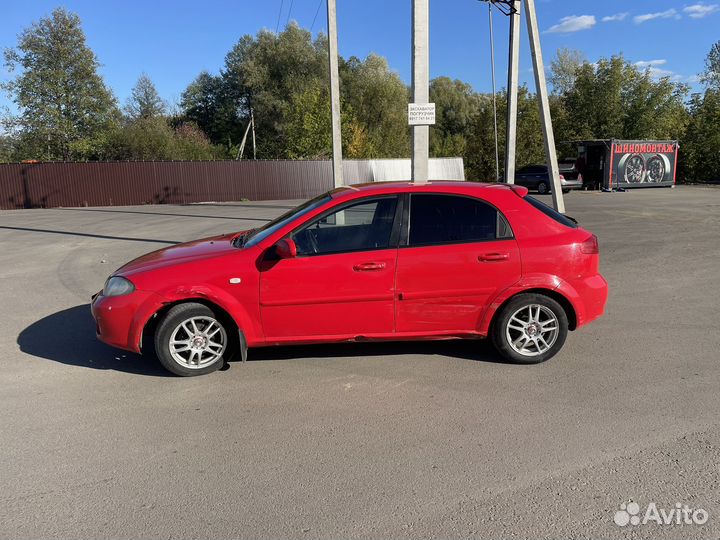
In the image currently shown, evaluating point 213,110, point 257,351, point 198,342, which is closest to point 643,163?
point 257,351

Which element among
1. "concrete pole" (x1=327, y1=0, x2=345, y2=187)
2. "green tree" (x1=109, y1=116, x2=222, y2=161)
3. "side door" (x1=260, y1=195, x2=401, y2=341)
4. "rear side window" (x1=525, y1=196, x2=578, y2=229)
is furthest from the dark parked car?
"side door" (x1=260, y1=195, x2=401, y2=341)

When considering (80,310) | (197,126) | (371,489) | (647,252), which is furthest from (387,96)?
(371,489)

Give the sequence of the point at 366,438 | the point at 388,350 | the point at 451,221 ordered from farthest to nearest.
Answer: the point at 388,350 → the point at 451,221 → the point at 366,438

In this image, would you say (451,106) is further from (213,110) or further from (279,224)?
(279,224)

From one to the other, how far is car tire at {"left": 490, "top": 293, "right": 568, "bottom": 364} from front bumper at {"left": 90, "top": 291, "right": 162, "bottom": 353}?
2.89 m

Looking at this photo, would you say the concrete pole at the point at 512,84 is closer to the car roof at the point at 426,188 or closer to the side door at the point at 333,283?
the car roof at the point at 426,188

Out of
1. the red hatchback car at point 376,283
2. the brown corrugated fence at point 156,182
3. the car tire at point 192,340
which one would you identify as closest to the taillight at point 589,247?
the red hatchback car at point 376,283

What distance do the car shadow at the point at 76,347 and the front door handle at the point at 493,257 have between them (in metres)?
2.85

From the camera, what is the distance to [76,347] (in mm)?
5422

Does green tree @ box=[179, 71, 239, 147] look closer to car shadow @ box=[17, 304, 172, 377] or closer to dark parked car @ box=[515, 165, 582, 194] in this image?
dark parked car @ box=[515, 165, 582, 194]

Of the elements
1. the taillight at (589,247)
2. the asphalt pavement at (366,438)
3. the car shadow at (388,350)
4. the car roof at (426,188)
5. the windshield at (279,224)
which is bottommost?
the asphalt pavement at (366,438)

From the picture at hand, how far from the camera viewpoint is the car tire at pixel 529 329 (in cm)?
467

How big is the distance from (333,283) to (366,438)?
4.58 feet

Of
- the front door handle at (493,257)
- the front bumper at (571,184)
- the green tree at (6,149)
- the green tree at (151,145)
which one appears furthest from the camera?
the green tree at (151,145)
